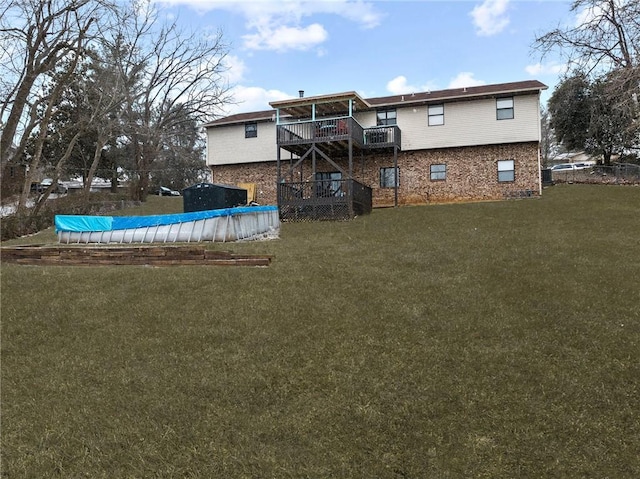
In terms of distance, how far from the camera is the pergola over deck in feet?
62.5

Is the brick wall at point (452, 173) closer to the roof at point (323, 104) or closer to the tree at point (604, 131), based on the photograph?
the roof at point (323, 104)

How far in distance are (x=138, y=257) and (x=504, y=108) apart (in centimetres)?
1841

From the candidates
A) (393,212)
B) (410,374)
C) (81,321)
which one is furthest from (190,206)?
(410,374)

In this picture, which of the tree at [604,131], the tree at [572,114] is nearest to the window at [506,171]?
the tree at [604,131]

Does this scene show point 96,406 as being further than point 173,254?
No

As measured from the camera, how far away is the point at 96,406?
459 centimetres

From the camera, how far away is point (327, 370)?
510 cm

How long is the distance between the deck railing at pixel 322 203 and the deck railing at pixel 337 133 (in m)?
2.10

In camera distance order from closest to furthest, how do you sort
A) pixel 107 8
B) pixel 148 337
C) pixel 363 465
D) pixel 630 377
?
1. pixel 363 465
2. pixel 630 377
3. pixel 148 337
4. pixel 107 8

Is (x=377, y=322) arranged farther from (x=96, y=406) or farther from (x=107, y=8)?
(x=107, y=8)

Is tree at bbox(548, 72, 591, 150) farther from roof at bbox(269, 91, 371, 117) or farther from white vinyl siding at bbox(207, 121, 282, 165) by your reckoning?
white vinyl siding at bbox(207, 121, 282, 165)

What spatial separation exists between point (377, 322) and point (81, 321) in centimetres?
426

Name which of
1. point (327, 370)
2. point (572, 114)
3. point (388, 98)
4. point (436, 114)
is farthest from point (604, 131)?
point (327, 370)

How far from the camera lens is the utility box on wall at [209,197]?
59.4 feet
